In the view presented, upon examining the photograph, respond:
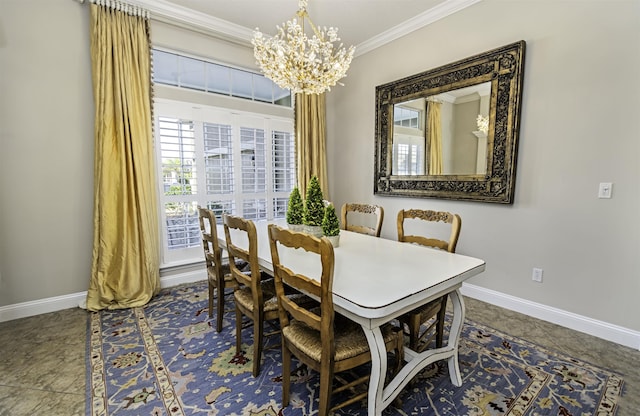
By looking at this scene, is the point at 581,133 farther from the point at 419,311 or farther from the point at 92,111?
the point at 92,111

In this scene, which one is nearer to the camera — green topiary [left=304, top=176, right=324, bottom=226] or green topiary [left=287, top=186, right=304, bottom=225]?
green topiary [left=304, top=176, right=324, bottom=226]

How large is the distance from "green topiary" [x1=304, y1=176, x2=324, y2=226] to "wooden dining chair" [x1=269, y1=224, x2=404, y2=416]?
0.64 meters

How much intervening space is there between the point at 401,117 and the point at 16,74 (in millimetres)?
3735

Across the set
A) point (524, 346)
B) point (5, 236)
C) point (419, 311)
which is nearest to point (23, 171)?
point (5, 236)

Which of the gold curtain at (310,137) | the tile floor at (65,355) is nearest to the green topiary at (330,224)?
the tile floor at (65,355)

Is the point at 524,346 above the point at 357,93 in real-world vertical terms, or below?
below

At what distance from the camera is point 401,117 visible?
3541 millimetres

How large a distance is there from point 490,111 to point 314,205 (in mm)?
1980

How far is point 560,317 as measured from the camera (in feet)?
7.95

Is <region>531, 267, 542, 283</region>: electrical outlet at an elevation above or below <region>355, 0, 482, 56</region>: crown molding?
below

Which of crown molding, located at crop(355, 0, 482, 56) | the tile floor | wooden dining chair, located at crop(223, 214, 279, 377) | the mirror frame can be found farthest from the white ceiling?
the tile floor

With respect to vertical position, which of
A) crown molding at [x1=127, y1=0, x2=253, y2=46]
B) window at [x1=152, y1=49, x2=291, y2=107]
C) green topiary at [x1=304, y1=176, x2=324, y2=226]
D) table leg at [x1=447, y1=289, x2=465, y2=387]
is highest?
crown molding at [x1=127, y1=0, x2=253, y2=46]

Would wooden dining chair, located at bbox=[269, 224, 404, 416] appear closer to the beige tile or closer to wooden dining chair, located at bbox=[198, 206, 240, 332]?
wooden dining chair, located at bbox=[198, 206, 240, 332]

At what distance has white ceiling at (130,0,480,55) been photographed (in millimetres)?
2941
